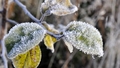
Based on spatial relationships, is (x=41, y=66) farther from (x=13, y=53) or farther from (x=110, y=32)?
(x=13, y=53)

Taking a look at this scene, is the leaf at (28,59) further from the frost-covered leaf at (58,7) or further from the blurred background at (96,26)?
the blurred background at (96,26)

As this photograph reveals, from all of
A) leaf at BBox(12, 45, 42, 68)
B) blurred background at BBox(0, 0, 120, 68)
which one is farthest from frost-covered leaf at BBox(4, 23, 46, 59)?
blurred background at BBox(0, 0, 120, 68)

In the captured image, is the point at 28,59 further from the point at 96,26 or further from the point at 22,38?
the point at 96,26

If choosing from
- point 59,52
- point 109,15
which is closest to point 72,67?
point 59,52

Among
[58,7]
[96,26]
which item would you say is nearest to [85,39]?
[58,7]

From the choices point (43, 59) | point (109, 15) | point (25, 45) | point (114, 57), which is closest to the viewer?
point (25, 45)

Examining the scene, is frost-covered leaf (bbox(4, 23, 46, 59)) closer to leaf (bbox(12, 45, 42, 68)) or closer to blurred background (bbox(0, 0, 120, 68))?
leaf (bbox(12, 45, 42, 68))
